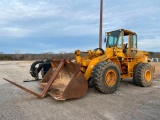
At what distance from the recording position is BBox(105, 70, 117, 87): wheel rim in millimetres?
7816

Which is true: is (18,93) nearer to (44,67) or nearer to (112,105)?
(44,67)

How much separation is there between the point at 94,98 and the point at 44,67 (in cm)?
350

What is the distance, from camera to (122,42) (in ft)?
30.1

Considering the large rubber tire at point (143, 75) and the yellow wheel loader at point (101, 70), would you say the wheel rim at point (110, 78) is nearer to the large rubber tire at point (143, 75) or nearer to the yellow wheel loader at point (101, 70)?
the yellow wheel loader at point (101, 70)

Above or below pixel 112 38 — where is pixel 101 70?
below

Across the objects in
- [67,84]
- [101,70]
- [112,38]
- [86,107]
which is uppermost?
[112,38]

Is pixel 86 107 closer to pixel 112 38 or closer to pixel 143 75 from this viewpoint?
pixel 112 38

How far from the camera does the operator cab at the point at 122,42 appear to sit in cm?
913

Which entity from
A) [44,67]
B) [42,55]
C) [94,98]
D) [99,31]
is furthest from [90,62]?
[42,55]

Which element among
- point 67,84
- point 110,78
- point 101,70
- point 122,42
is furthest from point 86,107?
point 122,42

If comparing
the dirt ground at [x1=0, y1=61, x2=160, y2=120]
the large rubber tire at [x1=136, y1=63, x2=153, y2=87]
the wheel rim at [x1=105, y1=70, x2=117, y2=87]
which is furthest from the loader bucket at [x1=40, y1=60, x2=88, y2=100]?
the large rubber tire at [x1=136, y1=63, x2=153, y2=87]

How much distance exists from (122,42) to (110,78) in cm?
189

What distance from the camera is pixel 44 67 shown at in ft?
32.4

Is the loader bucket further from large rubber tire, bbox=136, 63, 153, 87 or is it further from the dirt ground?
large rubber tire, bbox=136, 63, 153, 87
